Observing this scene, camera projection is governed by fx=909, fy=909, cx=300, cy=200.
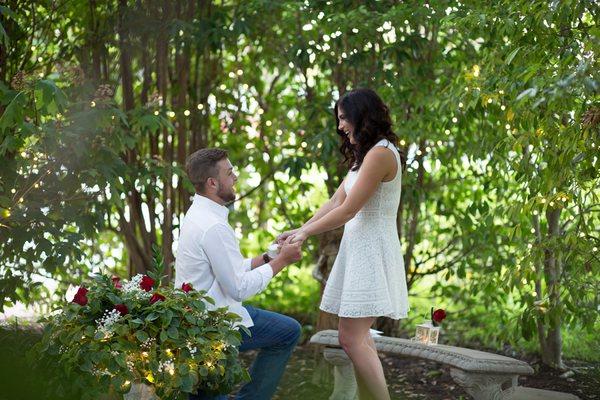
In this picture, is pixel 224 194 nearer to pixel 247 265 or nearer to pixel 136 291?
pixel 247 265

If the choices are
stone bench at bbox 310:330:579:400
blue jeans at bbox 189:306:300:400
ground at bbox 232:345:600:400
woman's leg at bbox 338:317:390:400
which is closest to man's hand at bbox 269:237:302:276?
blue jeans at bbox 189:306:300:400

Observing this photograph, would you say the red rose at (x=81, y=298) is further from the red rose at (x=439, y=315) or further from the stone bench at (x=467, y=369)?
the red rose at (x=439, y=315)

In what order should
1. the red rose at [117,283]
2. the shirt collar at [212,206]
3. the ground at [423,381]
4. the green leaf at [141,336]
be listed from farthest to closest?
the ground at [423,381], the shirt collar at [212,206], the red rose at [117,283], the green leaf at [141,336]

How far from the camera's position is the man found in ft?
11.0

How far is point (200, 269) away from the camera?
133 inches

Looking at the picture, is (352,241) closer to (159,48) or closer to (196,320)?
(196,320)

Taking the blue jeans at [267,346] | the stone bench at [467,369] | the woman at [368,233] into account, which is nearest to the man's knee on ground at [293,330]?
the blue jeans at [267,346]

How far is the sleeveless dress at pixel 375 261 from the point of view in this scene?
352 cm

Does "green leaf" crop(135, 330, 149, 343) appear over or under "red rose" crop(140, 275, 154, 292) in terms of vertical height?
under

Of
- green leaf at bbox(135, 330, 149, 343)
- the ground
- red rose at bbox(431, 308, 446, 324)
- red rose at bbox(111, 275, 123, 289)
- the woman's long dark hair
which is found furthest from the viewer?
the ground

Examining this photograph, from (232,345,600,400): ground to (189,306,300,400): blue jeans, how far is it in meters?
1.14

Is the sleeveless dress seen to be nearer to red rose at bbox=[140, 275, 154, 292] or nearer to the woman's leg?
the woman's leg

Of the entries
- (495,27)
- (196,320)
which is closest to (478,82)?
(495,27)

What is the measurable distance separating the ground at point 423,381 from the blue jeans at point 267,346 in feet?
3.75
